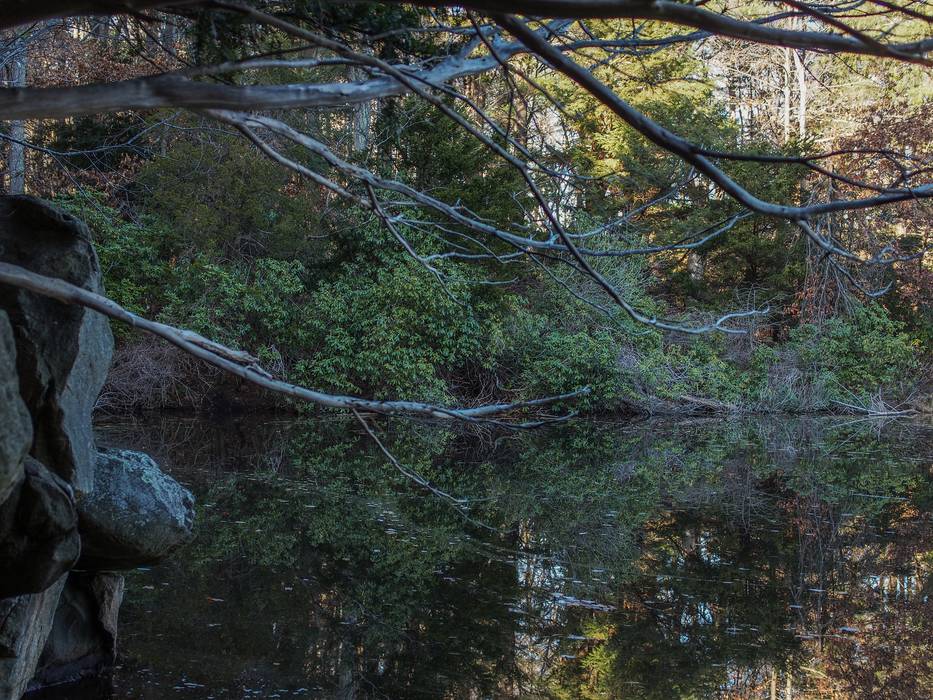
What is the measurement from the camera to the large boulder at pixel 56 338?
4348mm

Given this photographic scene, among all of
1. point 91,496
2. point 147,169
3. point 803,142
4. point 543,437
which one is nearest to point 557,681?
point 91,496

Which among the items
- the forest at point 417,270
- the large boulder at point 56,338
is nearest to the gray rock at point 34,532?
the large boulder at point 56,338

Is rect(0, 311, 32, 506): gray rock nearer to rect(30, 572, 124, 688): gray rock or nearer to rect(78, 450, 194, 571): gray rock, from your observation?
rect(78, 450, 194, 571): gray rock

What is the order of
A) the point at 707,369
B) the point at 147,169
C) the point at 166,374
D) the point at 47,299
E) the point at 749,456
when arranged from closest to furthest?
the point at 47,299, the point at 749,456, the point at 166,374, the point at 147,169, the point at 707,369

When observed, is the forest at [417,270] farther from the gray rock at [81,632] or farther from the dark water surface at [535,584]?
the gray rock at [81,632]

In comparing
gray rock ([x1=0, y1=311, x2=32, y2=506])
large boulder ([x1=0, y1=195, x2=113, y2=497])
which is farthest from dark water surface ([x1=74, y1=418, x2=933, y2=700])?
gray rock ([x1=0, y1=311, x2=32, y2=506])

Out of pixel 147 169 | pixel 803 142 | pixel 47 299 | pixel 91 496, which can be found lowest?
pixel 91 496

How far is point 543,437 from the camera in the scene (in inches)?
703

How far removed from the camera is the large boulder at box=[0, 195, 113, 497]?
4.35 m

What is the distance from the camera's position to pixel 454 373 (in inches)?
805

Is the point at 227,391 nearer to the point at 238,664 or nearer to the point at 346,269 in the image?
the point at 346,269

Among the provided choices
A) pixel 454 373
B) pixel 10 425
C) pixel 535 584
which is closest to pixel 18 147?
pixel 454 373

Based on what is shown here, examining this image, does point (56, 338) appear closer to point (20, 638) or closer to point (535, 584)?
point (20, 638)

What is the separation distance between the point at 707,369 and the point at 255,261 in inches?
419
